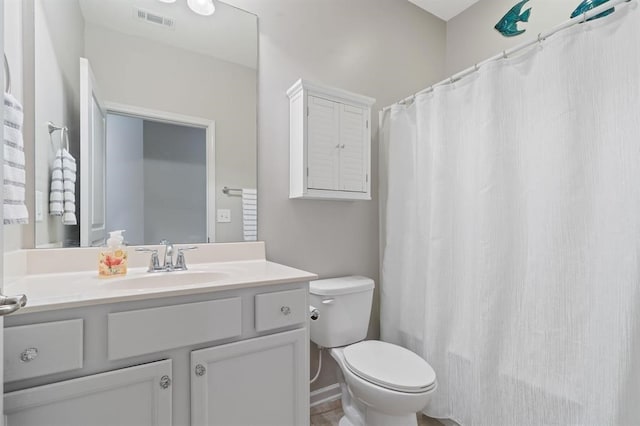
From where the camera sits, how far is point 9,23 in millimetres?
990

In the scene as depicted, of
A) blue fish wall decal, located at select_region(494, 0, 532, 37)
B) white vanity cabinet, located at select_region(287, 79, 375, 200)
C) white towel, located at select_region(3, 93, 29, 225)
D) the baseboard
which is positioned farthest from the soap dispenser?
blue fish wall decal, located at select_region(494, 0, 532, 37)

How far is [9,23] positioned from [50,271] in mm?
840

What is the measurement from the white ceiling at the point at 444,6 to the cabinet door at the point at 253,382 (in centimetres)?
236

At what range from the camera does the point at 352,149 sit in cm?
178

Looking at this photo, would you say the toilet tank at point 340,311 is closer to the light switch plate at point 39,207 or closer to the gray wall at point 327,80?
the gray wall at point 327,80

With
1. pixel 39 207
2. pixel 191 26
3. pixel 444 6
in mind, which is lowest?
pixel 39 207

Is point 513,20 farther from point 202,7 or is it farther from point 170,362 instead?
point 170,362

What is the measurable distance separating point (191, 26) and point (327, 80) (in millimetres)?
763

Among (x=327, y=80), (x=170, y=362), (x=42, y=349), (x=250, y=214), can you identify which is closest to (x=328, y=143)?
(x=327, y=80)

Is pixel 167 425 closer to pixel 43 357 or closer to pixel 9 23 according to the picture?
pixel 43 357

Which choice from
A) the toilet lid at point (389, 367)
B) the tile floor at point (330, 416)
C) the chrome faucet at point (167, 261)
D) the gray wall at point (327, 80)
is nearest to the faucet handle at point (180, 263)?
the chrome faucet at point (167, 261)

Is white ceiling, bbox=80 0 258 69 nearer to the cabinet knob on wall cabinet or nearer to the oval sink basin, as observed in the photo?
the oval sink basin

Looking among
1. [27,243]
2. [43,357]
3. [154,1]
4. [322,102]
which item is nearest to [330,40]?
[322,102]

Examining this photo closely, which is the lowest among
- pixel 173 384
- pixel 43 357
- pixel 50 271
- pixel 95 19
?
pixel 173 384
